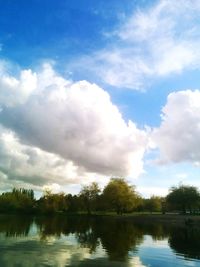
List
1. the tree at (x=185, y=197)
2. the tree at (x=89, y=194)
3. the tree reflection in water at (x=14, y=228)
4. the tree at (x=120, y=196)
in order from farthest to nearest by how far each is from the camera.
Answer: the tree at (x=89, y=194), the tree at (x=120, y=196), the tree at (x=185, y=197), the tree reflection in water at (x=14, y=228)

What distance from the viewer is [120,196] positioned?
153625 mm

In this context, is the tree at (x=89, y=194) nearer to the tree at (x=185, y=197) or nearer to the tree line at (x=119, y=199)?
the tree line at (x=119, y=199)

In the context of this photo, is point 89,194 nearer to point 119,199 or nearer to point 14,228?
point 119,199

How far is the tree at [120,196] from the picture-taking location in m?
154

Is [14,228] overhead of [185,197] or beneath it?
beneath

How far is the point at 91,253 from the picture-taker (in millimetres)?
39875

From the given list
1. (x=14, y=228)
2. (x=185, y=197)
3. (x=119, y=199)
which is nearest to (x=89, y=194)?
(x=119, y=199)

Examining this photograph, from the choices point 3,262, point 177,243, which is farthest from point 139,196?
point 3,262

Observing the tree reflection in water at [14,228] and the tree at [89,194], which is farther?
the tree at [89,194]

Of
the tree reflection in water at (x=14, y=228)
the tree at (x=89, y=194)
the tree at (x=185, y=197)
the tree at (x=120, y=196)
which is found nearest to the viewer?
the tree reflection in water at (x=14, y=228)

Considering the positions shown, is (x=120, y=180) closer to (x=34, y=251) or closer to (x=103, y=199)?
(x=103, y=199)

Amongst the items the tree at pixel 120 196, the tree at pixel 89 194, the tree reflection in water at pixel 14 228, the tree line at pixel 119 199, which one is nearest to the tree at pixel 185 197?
the tree line at pixel 119 199

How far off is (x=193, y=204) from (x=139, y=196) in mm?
30024

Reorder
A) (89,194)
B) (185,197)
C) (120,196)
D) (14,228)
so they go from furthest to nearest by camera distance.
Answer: (89,194) → (120,196) → (185,197) → (14,228)
